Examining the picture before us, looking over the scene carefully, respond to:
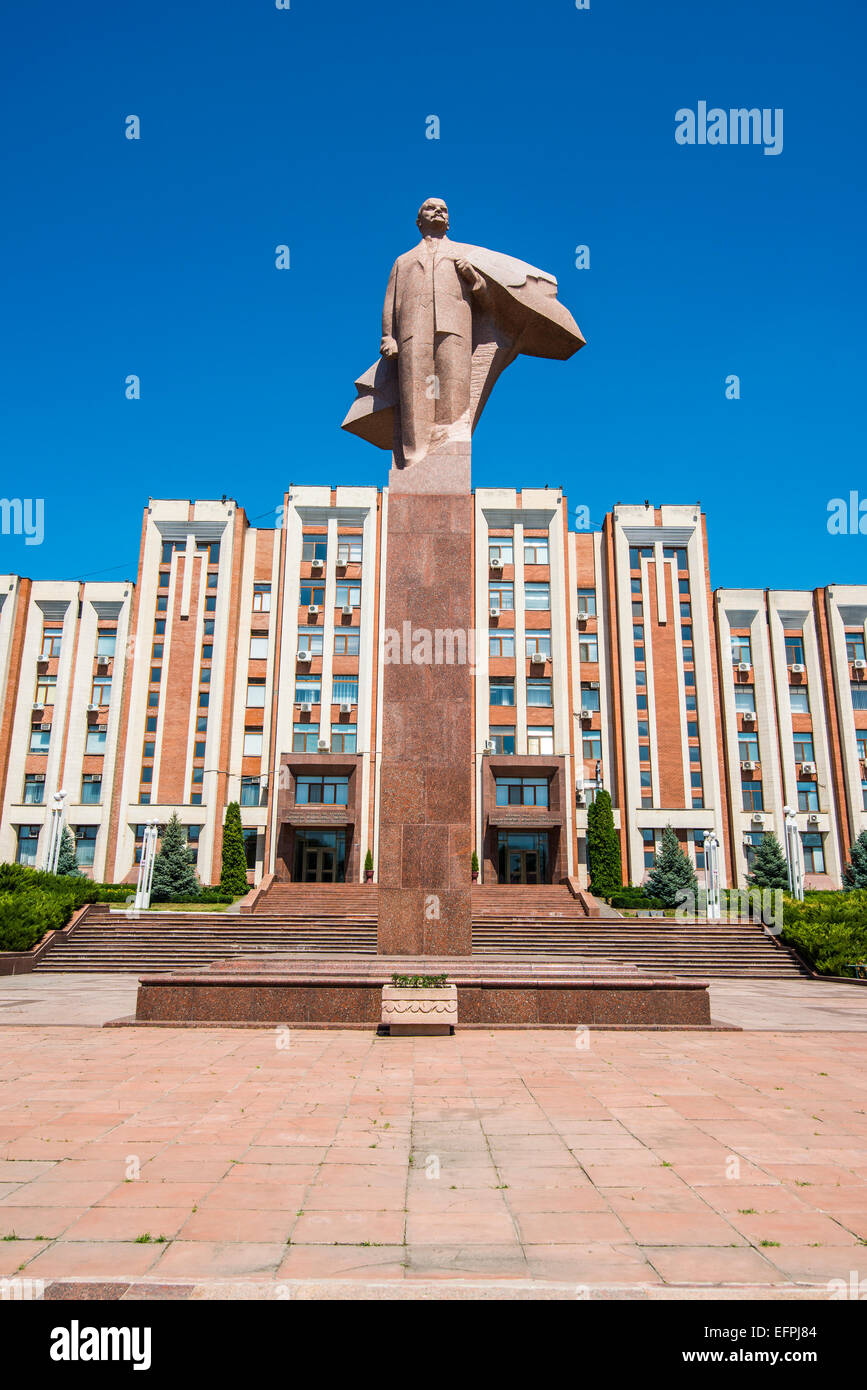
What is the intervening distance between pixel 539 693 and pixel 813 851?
12.8 m

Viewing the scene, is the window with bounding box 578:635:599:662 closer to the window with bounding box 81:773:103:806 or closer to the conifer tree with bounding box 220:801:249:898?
the conifer tree with bounding box 220:801:249:898

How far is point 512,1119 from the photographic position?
5.48 meters

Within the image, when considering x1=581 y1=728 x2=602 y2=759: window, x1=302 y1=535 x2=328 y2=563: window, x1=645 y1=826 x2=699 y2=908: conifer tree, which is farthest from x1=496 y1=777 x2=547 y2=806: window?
x1=302 y1=535 x2=328 y2=563: window

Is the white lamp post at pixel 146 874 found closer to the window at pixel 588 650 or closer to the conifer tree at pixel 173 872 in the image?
the conifer tree at pixel 173 872

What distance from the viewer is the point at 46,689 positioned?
37469 millimetres

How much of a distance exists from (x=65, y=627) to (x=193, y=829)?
10675 mm

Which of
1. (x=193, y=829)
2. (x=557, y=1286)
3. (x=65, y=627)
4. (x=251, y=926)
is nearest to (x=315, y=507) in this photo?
(x=65, y=627)

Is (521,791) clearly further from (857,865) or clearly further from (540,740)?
(857,865)

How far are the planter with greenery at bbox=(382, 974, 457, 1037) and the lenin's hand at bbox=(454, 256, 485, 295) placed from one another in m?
10.4

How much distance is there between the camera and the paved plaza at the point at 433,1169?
3.19 metres

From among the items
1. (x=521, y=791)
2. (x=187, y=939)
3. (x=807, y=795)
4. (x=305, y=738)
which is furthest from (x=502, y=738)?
(x=187, y=939)

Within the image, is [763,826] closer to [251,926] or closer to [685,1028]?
[251,926]

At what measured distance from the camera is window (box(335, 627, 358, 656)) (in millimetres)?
36781
